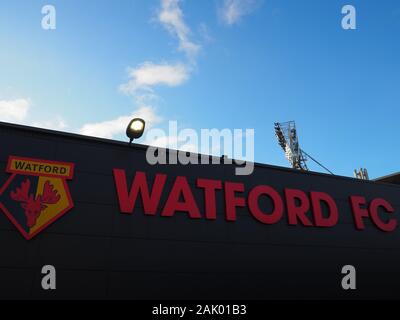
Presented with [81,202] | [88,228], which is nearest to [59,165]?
[81,202]

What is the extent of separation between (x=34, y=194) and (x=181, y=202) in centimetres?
298

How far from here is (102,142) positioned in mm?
7832

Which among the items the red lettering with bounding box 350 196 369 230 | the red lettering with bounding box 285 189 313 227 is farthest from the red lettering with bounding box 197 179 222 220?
the red lettering with bounding box 350 196 369 230

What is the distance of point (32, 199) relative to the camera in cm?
685

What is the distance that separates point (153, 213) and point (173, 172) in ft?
3.61

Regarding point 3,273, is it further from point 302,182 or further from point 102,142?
point 302,182

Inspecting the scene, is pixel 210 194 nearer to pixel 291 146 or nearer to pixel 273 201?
pixel 273 201

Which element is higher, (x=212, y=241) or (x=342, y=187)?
(x=342, y=187)

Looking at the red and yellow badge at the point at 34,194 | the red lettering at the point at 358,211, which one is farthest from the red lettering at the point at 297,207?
the red and yellow badge at the point at 34,194

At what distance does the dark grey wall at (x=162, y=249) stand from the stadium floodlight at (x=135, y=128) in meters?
0.38

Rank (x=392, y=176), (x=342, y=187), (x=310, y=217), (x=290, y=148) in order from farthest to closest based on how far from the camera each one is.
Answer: (x=290, y=148), (x=392, y=176), (x=342, y=187), (x=310, y=217)

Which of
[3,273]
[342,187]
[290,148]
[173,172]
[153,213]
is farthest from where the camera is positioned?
[290,148]

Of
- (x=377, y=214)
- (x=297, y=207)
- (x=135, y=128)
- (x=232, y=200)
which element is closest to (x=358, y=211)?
(x=377, y=214)

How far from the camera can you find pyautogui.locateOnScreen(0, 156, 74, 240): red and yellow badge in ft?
21.8
